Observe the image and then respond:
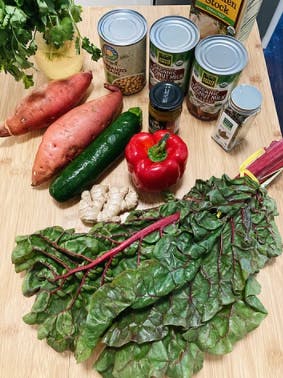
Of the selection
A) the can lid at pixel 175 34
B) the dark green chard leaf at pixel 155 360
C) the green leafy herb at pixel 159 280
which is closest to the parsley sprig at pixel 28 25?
the can lid at pixel 175 34

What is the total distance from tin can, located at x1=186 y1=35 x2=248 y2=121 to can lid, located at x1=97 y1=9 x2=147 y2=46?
0.17 meters

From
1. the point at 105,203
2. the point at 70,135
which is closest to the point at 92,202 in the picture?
the point at 105,203

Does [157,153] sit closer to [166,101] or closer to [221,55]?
[166,101]

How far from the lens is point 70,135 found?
98 cm

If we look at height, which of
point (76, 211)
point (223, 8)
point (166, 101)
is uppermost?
point (223, 8)

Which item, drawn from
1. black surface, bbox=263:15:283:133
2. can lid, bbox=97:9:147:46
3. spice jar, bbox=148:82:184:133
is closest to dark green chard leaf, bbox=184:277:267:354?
spice jar, bbox=148:82:184:133

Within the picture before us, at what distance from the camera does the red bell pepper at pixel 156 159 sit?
35.3 inches

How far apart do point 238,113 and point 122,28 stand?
392 millimetres

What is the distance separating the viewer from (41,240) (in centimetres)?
82

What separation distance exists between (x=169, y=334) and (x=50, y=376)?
0.28m

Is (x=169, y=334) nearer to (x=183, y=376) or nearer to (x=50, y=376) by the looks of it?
(x=183, y=376)

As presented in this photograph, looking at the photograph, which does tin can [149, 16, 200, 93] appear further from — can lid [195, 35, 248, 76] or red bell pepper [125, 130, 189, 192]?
red bell pepper [125, 130, 189, 192]

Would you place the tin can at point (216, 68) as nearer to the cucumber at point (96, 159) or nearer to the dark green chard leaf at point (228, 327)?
the cucumber at point (96, 159)

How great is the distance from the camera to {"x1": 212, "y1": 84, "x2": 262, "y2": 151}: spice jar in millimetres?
872
